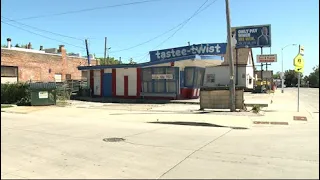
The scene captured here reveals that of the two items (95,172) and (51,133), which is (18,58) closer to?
(51,133)

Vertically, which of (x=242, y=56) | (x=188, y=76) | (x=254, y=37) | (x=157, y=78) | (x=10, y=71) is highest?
(x=254, y=37)

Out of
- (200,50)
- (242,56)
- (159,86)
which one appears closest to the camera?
Result: (159,86)

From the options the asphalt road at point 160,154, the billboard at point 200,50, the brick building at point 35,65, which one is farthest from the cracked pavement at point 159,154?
the brick building at point 35,65

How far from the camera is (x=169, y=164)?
24.1 feet

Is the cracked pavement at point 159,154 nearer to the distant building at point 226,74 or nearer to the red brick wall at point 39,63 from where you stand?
the red brick wall at point 39,63

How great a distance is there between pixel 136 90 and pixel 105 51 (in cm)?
3280

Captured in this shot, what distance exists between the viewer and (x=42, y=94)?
25.0 meters

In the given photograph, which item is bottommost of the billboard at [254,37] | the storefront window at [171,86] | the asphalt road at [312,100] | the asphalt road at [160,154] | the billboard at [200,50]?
the asphalt road at [160,154]

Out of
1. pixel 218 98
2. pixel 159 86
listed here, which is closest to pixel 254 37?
pixel 159 86

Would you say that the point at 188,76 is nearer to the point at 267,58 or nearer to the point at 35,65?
the point at 35,65

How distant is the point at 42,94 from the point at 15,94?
3011 mm

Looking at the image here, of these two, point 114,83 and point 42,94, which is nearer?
point 42,94

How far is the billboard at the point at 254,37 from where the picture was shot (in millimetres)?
59594

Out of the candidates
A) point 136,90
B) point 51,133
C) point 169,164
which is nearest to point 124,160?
point 169,164
